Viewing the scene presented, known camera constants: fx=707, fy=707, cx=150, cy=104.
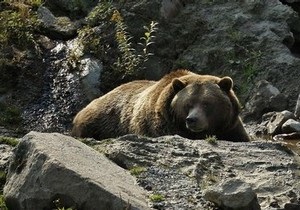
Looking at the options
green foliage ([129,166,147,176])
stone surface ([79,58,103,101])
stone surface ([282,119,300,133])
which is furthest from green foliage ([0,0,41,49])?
green foliage ([129,166,147,176])

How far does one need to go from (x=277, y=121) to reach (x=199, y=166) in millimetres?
4697

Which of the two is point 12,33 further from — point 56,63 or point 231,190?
point 231,190

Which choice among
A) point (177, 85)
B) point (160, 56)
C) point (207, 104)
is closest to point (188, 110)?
point (207, 104)

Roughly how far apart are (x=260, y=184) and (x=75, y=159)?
172 cm

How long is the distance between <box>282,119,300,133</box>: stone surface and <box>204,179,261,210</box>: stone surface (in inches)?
212

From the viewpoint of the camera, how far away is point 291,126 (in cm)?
1062

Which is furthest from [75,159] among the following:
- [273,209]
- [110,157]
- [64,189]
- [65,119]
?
[65,119]

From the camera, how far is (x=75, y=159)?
5.46 m

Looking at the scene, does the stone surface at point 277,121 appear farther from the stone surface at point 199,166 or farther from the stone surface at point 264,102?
the stone surface at point 199,166

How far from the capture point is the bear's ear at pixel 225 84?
9203 millimetres

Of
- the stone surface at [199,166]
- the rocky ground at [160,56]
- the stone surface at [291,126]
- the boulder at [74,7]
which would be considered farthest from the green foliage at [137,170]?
the boulder at [74,7]

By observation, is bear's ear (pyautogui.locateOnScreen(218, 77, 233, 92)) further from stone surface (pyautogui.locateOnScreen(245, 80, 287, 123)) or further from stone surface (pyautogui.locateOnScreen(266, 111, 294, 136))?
stone surface (pyautogui.locateOnScreen(245, 80, 287, 123))

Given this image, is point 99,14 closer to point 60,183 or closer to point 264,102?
Answer: point 264,102

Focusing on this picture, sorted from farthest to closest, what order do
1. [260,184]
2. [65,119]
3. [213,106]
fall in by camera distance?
[65,119], [213,106], [260,184]
